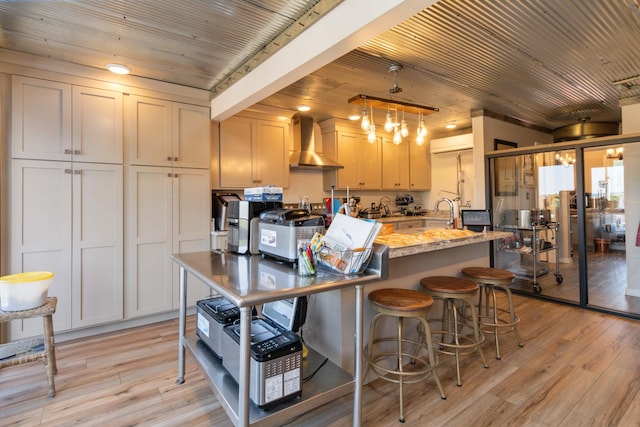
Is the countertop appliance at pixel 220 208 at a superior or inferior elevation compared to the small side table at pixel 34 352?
superior

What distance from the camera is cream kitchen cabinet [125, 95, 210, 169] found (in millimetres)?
3131

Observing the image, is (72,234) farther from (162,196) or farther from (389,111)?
(389,111)

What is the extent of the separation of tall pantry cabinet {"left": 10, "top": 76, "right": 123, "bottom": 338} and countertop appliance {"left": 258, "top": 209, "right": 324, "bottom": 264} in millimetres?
1995

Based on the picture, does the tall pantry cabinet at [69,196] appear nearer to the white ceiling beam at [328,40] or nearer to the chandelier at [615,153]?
the white ceiling beam at [328,40]

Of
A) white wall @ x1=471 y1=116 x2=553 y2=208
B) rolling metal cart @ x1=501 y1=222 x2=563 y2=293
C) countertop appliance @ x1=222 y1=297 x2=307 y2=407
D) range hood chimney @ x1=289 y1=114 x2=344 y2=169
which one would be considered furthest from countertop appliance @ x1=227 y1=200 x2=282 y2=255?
rolling metal cart @ x1=501 y1=222 x2=563 y2=293

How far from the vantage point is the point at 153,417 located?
1830mm

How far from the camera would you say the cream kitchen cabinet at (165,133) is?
3.13 meters

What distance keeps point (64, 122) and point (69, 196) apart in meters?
0.64

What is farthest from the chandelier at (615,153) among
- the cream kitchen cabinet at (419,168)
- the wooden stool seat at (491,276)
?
the cream kitchen cabinet at (419,168)

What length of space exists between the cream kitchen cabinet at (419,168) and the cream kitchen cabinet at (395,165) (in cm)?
11

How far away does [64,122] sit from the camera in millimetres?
2805

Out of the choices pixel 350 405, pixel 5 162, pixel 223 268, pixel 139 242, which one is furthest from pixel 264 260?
pixel 5 162

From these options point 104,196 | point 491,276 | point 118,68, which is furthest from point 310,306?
point 118,68

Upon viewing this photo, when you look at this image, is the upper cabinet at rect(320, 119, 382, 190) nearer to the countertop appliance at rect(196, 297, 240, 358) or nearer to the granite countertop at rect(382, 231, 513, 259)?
the granite countertop at rect(382, 231, 513, 259)
